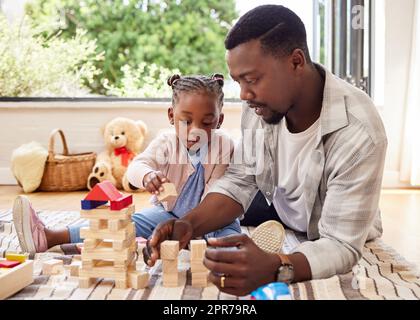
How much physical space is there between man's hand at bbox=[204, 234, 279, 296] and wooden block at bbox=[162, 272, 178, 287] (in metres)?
0.20

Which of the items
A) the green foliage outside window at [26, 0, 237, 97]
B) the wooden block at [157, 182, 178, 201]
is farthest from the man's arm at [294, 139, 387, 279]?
the green foliage outside window at [26, 0, 237, 97]

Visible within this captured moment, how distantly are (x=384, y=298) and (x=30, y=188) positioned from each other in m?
2.85

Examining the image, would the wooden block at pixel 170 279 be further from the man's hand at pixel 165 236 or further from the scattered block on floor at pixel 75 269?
the scattered block on floor at pixel 75 269

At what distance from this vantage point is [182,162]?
1985 millimetres

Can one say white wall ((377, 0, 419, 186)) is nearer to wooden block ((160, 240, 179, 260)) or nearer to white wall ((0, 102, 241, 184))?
white wall ((0, 102, 241, 184))

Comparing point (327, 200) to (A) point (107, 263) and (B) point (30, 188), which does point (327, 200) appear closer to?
(A) point (107, 263)

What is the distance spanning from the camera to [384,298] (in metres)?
1.42

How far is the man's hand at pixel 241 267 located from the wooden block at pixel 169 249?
0.15 m

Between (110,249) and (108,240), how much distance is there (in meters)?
0.06

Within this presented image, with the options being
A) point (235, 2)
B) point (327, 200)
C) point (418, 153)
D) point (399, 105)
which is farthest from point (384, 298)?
point (235, 2)

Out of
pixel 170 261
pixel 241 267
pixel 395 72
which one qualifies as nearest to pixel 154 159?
pixel 170 261

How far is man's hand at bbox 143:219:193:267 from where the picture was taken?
4.92 ft

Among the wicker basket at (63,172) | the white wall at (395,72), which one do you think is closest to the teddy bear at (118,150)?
the wicker basket at (63,172)

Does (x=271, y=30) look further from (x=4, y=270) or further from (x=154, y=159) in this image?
(x=4, y=270)
